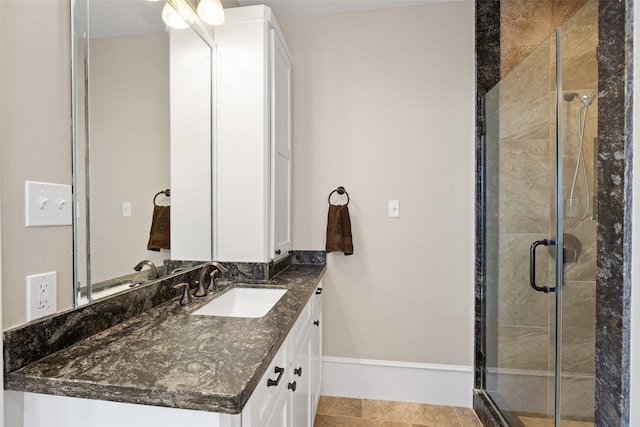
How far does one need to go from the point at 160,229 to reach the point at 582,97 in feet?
6.17

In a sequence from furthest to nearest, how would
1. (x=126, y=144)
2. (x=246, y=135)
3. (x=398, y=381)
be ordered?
1. (x=398, y=381)
2. (x=246, y=135)
3. (x=126, y=144)

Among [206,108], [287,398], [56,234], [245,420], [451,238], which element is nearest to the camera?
[245,420]

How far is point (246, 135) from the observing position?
177cm

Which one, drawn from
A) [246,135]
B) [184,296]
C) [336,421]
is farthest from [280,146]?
[336,421]

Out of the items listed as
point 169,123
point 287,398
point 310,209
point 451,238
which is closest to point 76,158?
point 169,123

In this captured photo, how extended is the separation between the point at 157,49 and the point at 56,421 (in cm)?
140

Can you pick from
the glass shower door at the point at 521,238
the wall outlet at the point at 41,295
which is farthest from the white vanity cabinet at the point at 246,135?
the glass shower door at the point at 521,238

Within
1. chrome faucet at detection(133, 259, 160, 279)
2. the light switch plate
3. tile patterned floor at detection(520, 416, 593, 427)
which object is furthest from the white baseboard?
the light switch plate

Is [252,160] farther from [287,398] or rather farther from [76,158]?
[287,398]

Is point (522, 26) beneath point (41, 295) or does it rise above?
above

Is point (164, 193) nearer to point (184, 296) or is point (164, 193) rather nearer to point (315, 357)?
point (184, 296)

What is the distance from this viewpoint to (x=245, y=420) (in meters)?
0.75

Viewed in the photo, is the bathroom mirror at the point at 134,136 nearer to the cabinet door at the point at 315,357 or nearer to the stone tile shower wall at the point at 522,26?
the cabinet door at the point at 315,357

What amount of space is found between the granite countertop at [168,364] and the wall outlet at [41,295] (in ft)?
0.41
